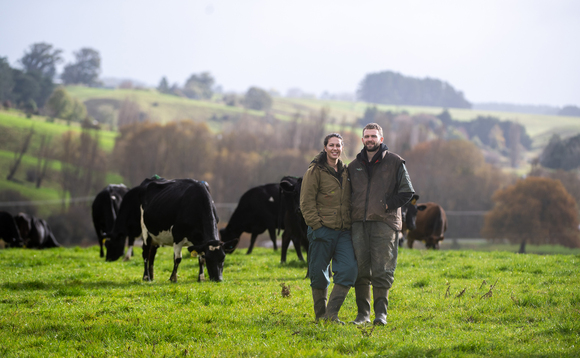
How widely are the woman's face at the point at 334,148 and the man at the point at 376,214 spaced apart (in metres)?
0.31

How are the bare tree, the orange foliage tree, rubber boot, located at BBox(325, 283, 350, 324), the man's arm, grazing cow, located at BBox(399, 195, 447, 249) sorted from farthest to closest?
the bare tree → the orange foliage tree → grazing cow, located at BBox(399, 195, 447, 249) → rubber boot, located at BBox(325, 283, 350, 324) → the man's arm

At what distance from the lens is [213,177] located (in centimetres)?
9444

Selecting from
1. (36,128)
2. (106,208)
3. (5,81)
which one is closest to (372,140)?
(106,208)

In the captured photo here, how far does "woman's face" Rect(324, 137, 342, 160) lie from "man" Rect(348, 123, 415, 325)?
1.03ft

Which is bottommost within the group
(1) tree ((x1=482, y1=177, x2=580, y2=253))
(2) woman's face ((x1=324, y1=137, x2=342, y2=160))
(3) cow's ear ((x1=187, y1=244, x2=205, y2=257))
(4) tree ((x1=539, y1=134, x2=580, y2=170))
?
(1) tree ((x1=482, y1=177, x2=580, y2=253))

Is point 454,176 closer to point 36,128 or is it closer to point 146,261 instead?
point 36,128

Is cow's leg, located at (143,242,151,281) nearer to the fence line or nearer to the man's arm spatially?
the man's arm

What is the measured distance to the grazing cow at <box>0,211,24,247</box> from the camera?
24172mm

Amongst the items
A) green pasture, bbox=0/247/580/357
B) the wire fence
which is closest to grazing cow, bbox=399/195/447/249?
green pasture, bbox=0/247/580/357

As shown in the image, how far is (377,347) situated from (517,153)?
606ft

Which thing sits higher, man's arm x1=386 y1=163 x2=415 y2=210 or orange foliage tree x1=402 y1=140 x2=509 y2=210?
man's arm x1=386 y1=163 x2=415 y2=210

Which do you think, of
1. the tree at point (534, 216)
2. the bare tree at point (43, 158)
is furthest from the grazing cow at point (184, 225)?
the bare tree at point (43, 158)

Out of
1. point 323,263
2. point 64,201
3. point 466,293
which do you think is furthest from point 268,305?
point 64,201

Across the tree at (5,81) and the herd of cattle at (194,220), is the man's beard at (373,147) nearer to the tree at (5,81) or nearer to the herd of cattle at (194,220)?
the herd of cattle at (194,220)
